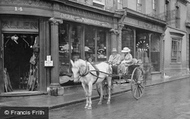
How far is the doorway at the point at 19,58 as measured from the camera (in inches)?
479

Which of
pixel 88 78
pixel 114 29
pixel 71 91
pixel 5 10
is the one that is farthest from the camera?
pixel 114 29

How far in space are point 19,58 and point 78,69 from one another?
503 cm

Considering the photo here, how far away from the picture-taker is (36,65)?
40.0ft

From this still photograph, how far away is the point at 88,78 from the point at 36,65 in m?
4.19

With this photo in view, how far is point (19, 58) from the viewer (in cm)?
1248

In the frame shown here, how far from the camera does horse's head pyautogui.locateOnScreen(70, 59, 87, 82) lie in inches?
340

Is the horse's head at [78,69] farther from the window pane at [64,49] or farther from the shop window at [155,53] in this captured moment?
the shop window at [155,53]

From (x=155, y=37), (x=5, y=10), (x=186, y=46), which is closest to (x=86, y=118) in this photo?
(x=5, y=10)

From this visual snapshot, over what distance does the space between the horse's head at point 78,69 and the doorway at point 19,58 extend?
173 inches

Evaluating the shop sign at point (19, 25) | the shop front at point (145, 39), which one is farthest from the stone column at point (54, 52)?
the shop front at point (145, 39)


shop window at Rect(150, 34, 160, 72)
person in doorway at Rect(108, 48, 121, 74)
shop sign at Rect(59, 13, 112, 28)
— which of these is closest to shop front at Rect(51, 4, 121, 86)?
shop sign at Rect(59, 13, 112, 28)

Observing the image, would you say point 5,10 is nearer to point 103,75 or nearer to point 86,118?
point 103,75

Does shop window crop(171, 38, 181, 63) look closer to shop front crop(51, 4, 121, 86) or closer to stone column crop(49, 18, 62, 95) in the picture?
shop front crop(51, 4, 121, 86)

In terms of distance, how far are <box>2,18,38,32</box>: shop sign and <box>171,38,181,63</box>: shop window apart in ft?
58.8
